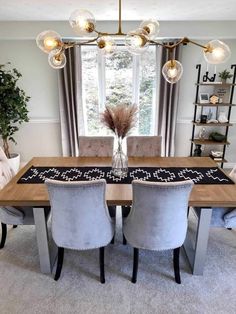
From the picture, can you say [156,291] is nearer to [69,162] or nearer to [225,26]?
[69,162]

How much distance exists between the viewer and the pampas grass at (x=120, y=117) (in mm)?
1972

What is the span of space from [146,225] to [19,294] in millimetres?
1193

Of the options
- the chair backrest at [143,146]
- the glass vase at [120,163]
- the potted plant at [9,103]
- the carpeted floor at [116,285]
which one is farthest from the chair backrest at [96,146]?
the potted plant at [9,103]

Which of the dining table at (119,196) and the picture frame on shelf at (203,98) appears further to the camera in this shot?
the picture frame on shelf at (203,98)

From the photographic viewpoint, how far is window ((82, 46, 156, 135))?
4062 millimetres

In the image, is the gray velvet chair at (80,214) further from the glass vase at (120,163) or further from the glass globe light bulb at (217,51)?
the glass globe light bulb at (217,51)

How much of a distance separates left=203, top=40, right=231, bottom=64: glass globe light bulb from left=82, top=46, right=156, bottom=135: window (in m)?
2.35

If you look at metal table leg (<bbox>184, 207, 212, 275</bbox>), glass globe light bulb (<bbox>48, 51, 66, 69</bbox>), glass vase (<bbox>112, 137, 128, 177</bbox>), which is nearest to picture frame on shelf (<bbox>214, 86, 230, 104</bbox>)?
glass vase (<bbox>112, 137, 128, 177</bbox>)

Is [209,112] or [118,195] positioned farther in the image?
[209,112]

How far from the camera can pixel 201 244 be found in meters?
1.98

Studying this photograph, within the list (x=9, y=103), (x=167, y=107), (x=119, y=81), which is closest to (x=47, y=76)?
(x=9, y=103)

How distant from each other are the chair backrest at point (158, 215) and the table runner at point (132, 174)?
43cm

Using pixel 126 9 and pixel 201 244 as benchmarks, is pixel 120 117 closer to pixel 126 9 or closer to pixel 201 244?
pixel 201 244

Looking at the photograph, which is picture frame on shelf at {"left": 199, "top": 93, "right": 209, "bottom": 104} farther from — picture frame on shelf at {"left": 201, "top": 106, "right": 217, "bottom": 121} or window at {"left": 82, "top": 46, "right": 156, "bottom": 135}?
window at {"left": 82, "top": 46, "right": 156, "bottom": 135}
